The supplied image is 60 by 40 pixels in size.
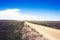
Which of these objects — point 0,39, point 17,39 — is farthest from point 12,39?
point 0,39

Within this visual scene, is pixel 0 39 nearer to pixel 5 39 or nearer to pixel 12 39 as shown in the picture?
pixel 5 39

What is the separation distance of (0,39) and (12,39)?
1.61 meters

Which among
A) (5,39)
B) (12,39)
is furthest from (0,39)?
(12,39)

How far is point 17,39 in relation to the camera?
54.3 ft

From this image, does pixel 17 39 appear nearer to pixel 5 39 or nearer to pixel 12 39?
pixel 12 39

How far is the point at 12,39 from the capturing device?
16.7 metres

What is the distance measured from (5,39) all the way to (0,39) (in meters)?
0.53

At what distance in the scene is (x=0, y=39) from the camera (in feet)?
57.7

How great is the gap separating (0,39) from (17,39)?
84.5 inches

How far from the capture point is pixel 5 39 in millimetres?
17562

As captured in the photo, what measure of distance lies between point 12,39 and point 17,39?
Answer: 1.80 ft

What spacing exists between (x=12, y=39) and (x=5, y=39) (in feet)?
3.87

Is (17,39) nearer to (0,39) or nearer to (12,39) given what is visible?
(12,39)

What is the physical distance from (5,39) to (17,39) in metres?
1.69
